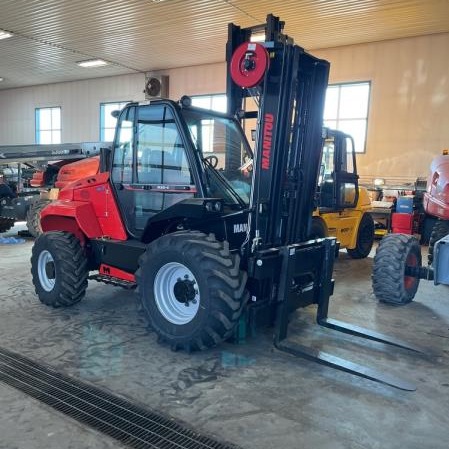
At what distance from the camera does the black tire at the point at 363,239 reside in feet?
28.3

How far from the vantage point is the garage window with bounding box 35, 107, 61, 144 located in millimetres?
21453

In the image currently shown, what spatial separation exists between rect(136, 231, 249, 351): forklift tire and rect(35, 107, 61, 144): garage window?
1941 cm

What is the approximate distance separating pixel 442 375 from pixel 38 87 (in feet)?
74.4

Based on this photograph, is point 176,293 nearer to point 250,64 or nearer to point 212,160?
point 212,160

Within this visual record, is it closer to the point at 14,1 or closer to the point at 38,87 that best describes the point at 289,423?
the point at 14,1

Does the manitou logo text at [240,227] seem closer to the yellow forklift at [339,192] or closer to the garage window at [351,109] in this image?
the yellow forklift at [339,192]

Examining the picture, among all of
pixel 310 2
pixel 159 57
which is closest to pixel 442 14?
pixel 310 2

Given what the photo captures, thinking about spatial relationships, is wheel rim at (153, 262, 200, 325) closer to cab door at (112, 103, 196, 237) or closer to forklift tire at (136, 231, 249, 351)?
forklift tire at (136, 231, 249, 351)

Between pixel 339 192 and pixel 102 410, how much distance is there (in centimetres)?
580

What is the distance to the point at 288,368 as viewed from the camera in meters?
3.65

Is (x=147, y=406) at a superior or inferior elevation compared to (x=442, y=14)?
inferior

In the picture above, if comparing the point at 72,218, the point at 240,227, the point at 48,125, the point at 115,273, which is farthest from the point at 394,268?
the point at 48,125

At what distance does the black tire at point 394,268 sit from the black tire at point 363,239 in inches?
122

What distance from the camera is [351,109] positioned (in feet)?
43.9
